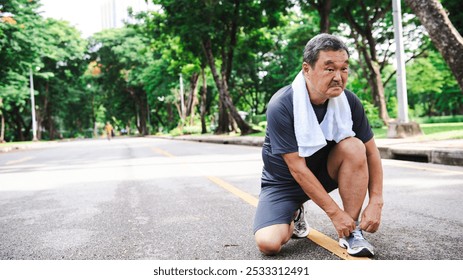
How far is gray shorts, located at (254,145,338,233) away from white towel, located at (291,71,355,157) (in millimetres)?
185

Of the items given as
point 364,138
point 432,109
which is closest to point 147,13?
point 364,138

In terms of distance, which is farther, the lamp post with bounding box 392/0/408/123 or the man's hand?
the lamp post with bounding box 392/0/408/123

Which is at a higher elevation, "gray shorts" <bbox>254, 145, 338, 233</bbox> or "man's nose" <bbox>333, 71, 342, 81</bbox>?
"man's nose" <bbox>333, 71, 342, 81</bbox>

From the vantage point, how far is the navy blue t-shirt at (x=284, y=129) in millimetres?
2625

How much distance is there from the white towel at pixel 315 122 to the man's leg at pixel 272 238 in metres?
0.49

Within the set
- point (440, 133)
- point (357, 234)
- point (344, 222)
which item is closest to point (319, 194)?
point (344, 222)

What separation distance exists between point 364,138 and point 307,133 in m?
0.51

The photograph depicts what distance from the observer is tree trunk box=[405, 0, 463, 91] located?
27.7 ft

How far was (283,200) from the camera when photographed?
9.34ft

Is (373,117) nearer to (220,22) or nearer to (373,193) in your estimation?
(220,22)

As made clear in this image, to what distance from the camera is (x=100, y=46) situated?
147 ft

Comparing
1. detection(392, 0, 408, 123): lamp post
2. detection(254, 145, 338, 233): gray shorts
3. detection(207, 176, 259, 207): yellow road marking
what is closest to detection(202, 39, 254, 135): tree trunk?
detection(392, 0, 408, 123): lamp post

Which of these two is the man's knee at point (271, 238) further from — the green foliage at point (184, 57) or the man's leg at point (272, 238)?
the green foliage at point (184, 57)

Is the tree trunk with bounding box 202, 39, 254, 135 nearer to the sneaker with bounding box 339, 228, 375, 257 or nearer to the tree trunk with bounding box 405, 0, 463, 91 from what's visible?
the tree trunk with bounding box 405, 0, 463, 91
